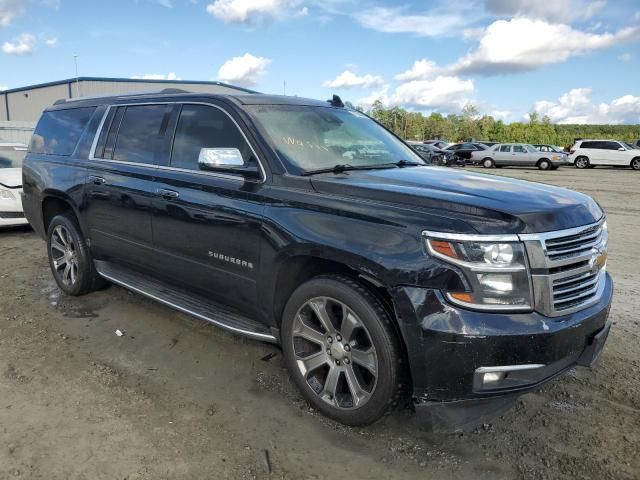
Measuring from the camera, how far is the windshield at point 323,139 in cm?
362

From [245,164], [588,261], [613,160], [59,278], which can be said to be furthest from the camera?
[613,160]

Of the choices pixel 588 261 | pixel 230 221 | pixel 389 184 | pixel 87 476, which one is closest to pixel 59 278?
pixel 230 221

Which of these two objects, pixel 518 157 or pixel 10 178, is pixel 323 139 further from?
pixel 518 157

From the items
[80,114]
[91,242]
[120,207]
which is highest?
[80,114]

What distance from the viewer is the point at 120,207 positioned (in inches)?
179

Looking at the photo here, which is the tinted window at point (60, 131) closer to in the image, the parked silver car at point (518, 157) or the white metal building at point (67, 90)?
the white metal building at point (67, 90)

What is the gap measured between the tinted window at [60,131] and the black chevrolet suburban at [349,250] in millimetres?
587

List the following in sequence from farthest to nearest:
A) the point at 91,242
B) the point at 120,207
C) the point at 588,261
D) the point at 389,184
Answer: the point at 91,242 → the point at 120,207 → the point at 389,184 → the point at 588,261

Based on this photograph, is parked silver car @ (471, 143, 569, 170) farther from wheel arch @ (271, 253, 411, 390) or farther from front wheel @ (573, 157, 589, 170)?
wheel arch @ (271, 253, 411, 390)

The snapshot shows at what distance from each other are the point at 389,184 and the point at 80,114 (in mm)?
3603

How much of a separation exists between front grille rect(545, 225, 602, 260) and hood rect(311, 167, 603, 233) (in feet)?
0.19

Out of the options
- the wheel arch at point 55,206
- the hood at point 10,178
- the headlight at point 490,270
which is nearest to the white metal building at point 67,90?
the hood at point 10,178

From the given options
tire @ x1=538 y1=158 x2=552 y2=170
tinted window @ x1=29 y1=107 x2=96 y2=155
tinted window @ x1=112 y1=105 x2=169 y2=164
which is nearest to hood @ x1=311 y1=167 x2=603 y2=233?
tinted window @ x1=112 y1=105 x2=169 y2=164

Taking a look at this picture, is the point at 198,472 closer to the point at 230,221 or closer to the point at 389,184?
the point at 230,221
